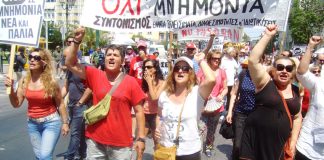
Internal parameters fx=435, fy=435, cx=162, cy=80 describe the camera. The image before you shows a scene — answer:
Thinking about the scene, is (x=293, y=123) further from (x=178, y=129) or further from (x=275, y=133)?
(x=178, y=129)

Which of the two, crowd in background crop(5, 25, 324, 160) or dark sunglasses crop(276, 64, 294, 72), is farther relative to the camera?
dark sunglasses crop(276, 64, 294, 72)

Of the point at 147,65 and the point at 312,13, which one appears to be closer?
the point at 147,65

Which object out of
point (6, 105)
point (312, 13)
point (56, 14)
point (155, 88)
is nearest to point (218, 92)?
point (155, 88)

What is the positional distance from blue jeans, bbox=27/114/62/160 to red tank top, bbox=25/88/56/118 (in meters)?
0.09

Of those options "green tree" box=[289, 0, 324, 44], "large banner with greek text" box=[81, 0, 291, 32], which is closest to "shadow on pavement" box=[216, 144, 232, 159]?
"large banner with greek text" box=[81, 0, 291, 32]

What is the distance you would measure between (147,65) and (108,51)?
6.75 ft

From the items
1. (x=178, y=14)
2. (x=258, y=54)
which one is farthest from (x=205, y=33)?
(x=258, y=54)

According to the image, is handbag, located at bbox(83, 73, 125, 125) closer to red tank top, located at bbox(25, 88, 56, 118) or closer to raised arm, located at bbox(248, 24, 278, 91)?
red tank top, located at bbox(25, 88, 56, 118)

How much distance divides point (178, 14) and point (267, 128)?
2691 millimetres

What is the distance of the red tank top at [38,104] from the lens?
4.87 meters

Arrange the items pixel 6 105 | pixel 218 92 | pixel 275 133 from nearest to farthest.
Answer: pixel 275 133, pixel 218 92, pixel 6 105

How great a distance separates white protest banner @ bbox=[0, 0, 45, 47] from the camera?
5.27 meters

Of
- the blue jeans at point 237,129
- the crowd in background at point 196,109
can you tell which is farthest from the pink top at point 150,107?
the crowd in background at point 196,109

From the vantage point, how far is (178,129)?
412 centimetres
